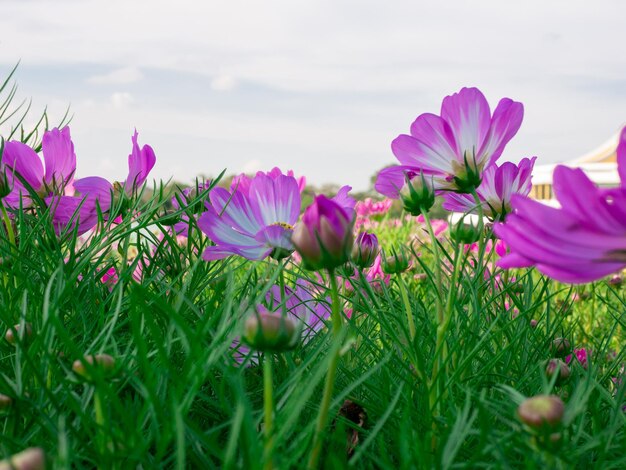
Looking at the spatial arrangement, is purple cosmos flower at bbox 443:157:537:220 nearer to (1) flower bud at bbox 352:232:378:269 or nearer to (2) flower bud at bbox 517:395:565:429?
(1) flower bud at bbox 352:232:378:269

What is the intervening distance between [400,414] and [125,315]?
32 cm

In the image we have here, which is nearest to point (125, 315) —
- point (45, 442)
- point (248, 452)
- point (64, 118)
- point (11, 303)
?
point (11, 303)

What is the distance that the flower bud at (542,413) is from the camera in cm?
34

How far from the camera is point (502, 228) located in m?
0.37

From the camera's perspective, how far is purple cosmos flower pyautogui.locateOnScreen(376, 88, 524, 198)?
25.7 inches

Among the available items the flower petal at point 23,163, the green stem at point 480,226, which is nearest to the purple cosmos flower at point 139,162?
the flower petal at point 23,163

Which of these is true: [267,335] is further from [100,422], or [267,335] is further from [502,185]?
[502,185]

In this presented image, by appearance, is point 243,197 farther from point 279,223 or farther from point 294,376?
point 294,376

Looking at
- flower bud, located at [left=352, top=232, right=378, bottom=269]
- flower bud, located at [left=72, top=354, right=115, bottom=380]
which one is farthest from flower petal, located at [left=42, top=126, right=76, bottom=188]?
flower bud, located at [left=72, top=354, right=115, bottom=380]

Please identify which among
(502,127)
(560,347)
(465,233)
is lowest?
(560,347)

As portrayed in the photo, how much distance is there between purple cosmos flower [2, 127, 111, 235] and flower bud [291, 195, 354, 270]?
1.34 feet

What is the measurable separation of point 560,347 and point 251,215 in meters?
0.36

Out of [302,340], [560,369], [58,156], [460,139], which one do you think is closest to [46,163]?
[58,156]

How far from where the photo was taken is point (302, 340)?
714 millimetres
